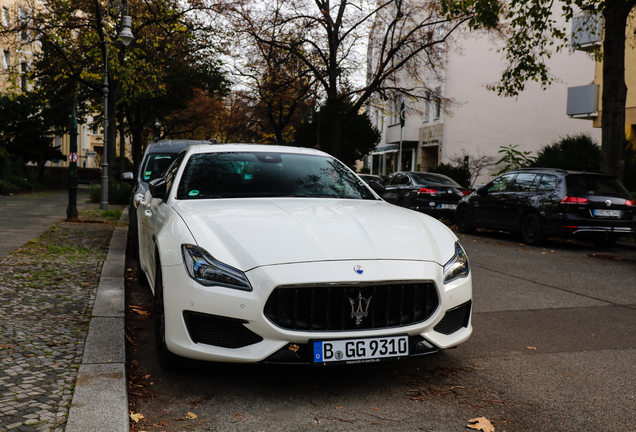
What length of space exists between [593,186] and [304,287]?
34.9 feet

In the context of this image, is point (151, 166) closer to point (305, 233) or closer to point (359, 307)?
point (305, 233)

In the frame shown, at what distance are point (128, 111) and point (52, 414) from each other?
115ft

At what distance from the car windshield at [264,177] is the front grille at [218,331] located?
1544 mm

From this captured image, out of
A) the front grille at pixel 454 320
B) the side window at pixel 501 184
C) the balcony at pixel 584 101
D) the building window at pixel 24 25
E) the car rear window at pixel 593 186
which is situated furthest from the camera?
the balcony at pixel 584 101

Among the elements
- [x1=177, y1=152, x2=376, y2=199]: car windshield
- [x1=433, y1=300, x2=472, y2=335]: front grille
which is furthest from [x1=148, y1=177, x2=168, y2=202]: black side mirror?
[x1=433, y1=300, x2=472, y2=335]: front grille

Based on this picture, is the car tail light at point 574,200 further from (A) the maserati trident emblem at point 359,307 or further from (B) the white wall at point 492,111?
(B) the white wall at point 492,111

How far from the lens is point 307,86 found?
90.4 ft

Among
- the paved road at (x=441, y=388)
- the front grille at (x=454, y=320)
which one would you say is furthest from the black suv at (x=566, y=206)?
the front grille at (x=454, y=320)

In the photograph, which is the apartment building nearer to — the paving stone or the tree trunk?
the tree trunk

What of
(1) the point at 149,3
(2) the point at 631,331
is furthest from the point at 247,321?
(1) the point at 149,3

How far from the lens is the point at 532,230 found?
1334 cm

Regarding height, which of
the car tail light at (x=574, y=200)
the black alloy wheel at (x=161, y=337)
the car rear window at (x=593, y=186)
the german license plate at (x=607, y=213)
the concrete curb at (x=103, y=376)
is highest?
the car rear window at (x=593, y=186)

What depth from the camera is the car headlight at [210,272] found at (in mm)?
3592

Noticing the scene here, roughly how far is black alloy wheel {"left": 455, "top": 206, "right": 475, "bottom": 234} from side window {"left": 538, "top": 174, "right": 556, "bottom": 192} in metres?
2.70
